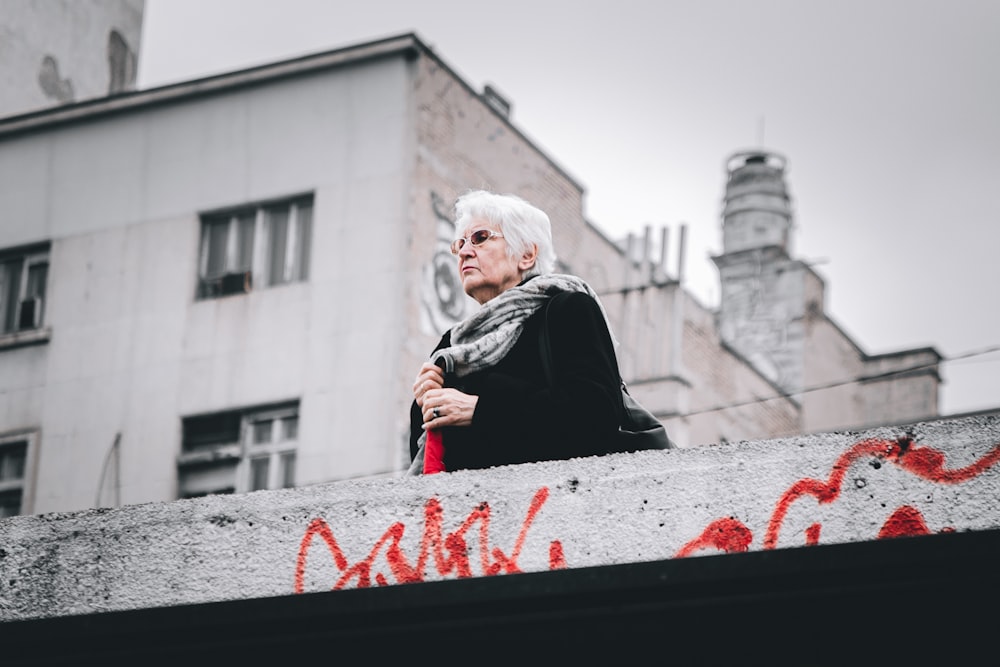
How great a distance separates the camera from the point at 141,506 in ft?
14.2

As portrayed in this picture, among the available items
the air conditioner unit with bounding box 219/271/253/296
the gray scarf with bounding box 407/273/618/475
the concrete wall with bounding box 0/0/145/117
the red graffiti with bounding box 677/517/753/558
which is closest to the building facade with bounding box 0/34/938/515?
the air conditioner unit with bounding box 219/271/253/296

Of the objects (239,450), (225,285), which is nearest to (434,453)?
(239,450)

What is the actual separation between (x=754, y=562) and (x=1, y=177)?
64.3 feet

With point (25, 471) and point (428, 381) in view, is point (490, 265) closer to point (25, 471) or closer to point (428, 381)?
point (428, 381)

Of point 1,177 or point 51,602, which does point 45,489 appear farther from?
point 51,602

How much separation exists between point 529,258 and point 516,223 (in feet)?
0.34

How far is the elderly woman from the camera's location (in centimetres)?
428

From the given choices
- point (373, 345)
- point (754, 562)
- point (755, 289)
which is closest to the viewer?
point (754, 562)

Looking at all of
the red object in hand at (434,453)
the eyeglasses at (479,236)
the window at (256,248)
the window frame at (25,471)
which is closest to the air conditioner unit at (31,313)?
the window frame at (25,471)

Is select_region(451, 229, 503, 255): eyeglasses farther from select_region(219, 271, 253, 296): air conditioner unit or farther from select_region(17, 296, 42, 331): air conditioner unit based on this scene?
select_region(17, 296, 42, 331): air conditioner unit

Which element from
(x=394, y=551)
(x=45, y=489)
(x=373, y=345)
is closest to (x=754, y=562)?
(x=394, y=551)

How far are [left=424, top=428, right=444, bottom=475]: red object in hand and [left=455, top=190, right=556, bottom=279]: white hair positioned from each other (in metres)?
0.57

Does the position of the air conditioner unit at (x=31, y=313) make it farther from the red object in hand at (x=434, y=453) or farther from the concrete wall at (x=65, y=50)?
the red object in hand at (x=434, y=453)

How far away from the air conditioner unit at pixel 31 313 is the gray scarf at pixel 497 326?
17.6 metres
